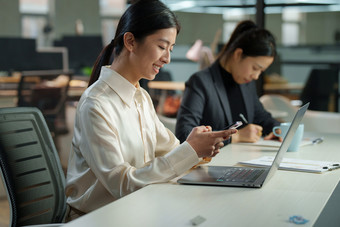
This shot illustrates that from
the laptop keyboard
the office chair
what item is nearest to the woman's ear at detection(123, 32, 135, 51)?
the laptop keyboard

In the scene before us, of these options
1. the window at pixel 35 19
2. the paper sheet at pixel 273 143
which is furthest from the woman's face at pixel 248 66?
the window at pixel 35 19

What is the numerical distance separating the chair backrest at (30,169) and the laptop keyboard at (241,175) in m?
0.60

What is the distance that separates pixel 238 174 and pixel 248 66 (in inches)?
40.7

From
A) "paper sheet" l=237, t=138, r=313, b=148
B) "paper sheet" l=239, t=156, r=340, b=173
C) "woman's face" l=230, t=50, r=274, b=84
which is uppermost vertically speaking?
"woman's face" l=230, t=50, r=274, b=84

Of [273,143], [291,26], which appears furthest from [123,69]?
[291,26]

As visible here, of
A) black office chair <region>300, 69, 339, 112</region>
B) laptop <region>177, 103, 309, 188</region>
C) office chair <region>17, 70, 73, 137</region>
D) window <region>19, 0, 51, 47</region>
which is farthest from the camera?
window <region>19, 0, 51, 47</region>

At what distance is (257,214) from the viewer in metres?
1.14

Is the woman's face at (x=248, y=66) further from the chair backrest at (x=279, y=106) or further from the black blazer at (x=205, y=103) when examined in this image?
the chair backrest at (x=279, y=106)

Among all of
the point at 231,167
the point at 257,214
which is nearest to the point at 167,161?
the point at 231,167

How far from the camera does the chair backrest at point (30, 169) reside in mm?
1599

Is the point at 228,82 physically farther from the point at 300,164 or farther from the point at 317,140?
the point at 300,164

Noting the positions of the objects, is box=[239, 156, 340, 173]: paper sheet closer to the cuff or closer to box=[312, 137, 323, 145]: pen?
the cuff

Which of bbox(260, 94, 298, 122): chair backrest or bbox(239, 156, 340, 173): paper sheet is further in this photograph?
bbox(260, 94, 298, 122): chair backrest

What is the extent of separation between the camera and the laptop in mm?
1400
